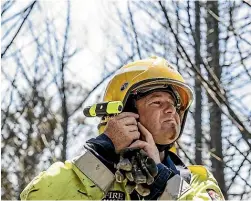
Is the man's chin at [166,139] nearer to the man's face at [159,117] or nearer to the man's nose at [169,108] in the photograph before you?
the man's face at [159,117]

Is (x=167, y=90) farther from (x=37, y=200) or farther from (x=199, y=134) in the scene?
(x=199, y=134)

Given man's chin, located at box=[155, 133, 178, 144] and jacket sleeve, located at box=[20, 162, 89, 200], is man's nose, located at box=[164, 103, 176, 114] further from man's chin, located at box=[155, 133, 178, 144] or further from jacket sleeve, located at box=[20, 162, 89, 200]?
jacket sleeve, located at box=[20, 162, 89, 200]

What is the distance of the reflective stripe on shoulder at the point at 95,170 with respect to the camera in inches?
109

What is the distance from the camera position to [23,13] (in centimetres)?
414

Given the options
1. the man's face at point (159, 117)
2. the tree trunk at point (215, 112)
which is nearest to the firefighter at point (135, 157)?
the man's face at point (159, 117)

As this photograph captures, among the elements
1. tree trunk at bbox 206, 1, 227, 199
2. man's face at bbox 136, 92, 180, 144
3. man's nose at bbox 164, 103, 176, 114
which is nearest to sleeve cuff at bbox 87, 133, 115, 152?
man's face at bbox 136, 92, 180, 144

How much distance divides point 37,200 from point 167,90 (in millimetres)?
980

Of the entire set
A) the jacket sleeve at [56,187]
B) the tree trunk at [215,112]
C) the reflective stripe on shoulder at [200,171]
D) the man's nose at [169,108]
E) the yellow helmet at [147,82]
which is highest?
the tree trunk at [215,112]

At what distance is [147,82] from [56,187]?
0.84 m

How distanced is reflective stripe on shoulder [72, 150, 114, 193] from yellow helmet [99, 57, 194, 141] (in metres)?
0.34

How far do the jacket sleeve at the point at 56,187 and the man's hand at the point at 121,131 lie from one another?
0.86 feet

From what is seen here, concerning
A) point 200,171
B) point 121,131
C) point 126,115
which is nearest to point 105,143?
point 121,131

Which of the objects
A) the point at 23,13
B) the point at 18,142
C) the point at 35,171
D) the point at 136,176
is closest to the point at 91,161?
the point at 136,176

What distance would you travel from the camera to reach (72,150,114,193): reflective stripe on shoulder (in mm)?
2770
